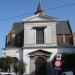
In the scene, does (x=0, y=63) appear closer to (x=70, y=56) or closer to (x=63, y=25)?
(x=70, y=56)

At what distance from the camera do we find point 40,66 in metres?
43.1

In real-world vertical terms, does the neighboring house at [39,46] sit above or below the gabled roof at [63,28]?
below

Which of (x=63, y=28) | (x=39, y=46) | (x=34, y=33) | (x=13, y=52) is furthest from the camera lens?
(x=63, y=28)

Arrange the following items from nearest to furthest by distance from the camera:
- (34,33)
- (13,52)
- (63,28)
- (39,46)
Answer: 1. (39,46)
2. (34,33)
3. (13,52)
4. (63,28)

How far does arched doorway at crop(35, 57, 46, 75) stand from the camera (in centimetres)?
4284

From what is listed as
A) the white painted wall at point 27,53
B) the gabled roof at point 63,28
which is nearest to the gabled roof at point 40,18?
the white painted wall at point 27,53

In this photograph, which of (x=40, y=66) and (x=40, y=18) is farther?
(x=40, y=18)

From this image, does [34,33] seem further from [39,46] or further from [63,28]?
[63,28]

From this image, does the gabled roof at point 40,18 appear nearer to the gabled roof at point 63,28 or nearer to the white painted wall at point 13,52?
the white painted wall at point 13,52

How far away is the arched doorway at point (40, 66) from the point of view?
42844 mm

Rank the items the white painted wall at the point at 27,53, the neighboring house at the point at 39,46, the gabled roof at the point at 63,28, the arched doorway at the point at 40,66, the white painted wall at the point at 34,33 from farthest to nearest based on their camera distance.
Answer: the gabled roof at the point at 63,28 → the white painted wall at the point at 34,33 → the arched doorway at the point at 40,66 → the neighboring house at the point at 39,46 → the white painted wall at the point at 27,53

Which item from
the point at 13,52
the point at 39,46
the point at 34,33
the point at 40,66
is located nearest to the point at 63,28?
the point at 34,33

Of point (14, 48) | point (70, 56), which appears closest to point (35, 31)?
point (14, 48)

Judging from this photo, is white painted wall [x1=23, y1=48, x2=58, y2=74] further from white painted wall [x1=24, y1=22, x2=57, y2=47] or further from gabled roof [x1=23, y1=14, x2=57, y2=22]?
gabled roof [x1=23, y1=14, x2=57, y2=22]
